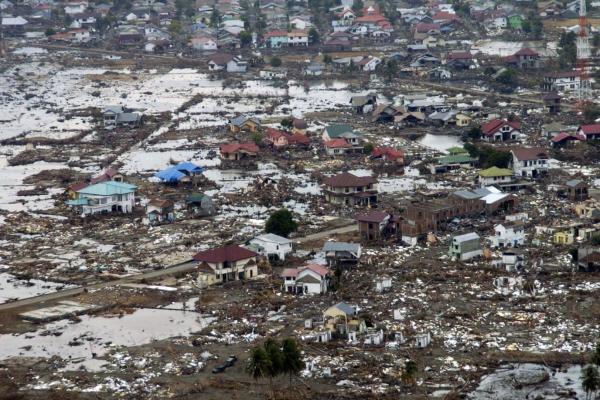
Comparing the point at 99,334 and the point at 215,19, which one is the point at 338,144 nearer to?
the point at 99,334

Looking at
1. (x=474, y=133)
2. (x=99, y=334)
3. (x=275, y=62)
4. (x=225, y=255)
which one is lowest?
(x=275, y=62)

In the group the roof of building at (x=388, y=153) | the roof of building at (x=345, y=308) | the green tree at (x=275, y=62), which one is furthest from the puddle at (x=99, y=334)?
the green tree at (x=275, y=62)

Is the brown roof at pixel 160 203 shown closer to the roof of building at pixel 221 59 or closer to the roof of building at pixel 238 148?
the roof of building at pixel 238 148

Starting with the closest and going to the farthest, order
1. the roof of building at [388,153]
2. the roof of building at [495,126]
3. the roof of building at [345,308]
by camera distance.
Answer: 1. the roof of building at [345,308]
2. the roof of building at [388,153]
3. the roof of building at [495,126]

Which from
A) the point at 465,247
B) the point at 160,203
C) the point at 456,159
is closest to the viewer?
the point at 465,247

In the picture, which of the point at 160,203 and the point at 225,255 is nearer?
the point at 225,255

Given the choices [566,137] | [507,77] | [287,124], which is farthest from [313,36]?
[566,137]
